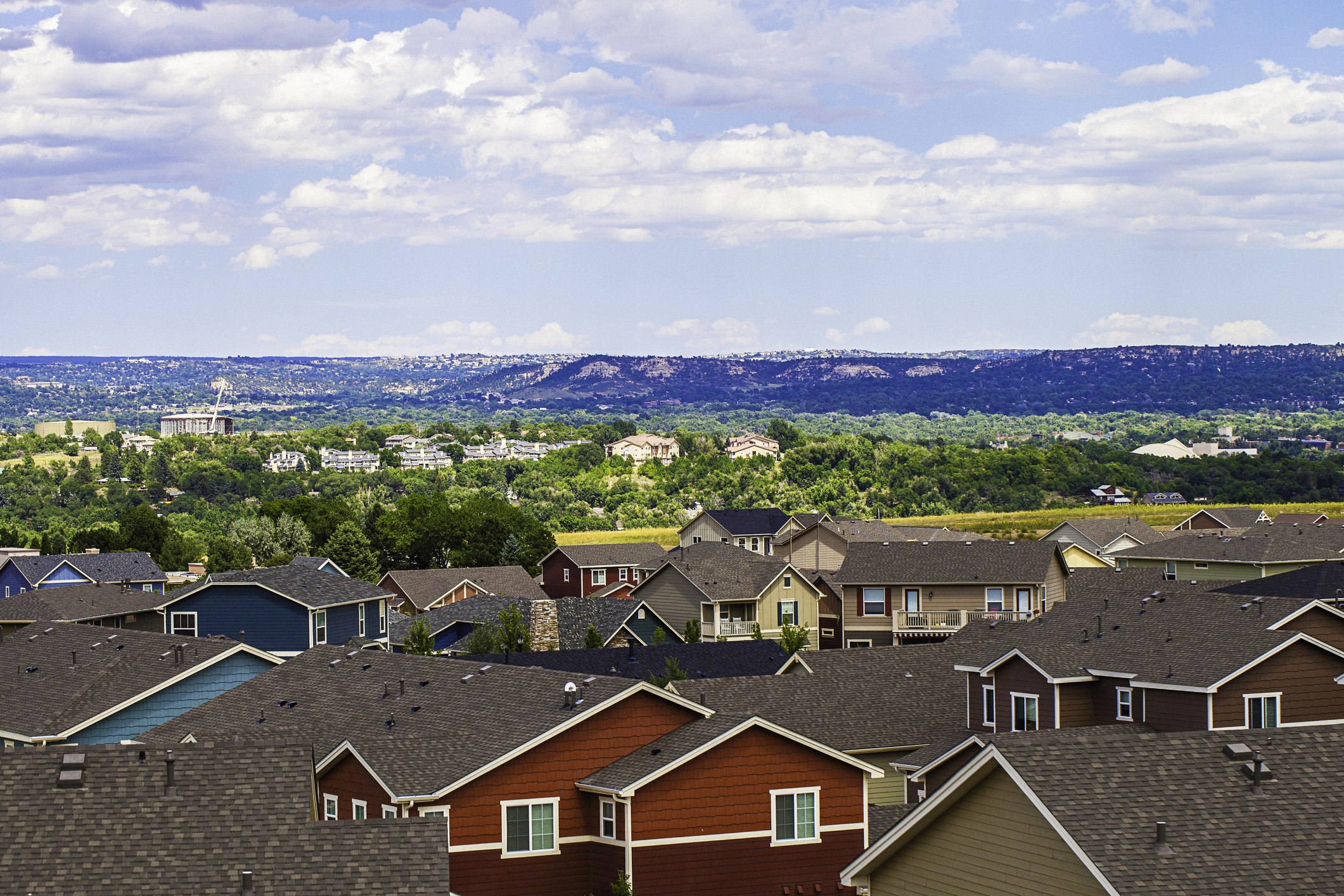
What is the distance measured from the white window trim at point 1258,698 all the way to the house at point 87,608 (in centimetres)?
4032

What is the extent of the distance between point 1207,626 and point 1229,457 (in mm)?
176704

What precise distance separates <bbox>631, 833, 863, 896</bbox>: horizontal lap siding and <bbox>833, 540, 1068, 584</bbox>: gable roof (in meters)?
36.3

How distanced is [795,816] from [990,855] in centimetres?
1078

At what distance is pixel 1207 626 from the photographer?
3041 centimetres

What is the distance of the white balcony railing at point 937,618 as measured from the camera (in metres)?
59.8

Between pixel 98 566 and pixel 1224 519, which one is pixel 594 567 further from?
pixel 1224 519

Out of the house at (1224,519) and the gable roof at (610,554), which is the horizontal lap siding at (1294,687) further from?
the house at (1224,519)

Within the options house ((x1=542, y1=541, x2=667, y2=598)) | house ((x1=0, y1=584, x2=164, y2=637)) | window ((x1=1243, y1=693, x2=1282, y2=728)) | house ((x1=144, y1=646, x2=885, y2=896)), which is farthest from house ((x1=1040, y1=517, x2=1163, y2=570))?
house ((x1=144, y1=646, x2=885, y2=896))

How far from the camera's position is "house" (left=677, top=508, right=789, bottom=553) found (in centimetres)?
9956

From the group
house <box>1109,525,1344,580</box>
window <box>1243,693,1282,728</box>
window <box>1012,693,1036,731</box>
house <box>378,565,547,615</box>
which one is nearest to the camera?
window <box>1243,693,1282,728</box>

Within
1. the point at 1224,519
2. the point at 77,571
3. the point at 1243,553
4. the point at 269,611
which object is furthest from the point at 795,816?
the point at 1224,519

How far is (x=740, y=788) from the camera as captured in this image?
24.1 meters

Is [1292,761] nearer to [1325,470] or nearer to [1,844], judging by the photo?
[1,844]

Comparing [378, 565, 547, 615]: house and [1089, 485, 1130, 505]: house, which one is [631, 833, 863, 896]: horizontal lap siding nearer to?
[378, 565, 547, 615]: house
